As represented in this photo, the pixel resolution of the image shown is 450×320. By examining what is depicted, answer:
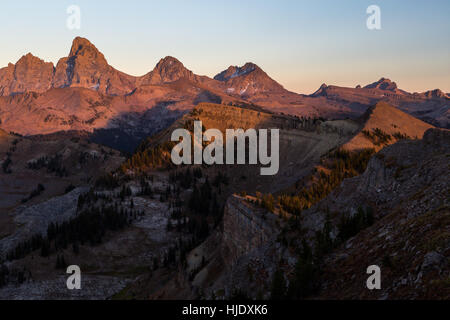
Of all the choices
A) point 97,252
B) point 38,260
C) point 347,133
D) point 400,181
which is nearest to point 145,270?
point 97,252

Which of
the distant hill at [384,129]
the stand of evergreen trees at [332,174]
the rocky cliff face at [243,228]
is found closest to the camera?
the rocky cliff face at [243,228]

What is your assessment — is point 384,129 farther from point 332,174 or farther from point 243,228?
point 243,228

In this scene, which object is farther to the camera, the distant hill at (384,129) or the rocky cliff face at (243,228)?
the distant hill at (384,129)

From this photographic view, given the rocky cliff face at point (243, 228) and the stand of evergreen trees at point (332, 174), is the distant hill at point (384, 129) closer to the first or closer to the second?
the stand of evergreen trees at point (332, 174)

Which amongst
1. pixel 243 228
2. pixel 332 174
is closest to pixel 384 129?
pixel 332 174

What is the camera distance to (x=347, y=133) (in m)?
157

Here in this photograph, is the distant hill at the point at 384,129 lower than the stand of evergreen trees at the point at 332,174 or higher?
higher

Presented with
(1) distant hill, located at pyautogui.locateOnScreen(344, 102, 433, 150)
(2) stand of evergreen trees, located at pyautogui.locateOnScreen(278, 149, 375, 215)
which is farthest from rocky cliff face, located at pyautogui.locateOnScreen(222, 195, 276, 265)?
(1) distant hill, located at pyautogui.locateOnScreen(344, 102, 433, 150)

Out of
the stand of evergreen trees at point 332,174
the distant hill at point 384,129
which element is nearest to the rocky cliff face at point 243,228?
the stand of evergreen trees at point 332,174

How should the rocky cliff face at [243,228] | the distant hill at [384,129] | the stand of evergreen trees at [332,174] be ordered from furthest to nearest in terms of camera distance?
1. the distant hill at [384,129]
2. the stand of evergreen trees at [332,174]
3. the rocky cliff face at [243,228]

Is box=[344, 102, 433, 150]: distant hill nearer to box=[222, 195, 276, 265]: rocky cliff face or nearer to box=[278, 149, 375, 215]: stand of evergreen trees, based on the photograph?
box=[278, 149, 375, 215]: stand of evergreen trees

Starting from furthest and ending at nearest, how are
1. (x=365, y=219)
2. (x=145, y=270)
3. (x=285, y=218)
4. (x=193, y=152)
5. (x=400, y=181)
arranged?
1. (x=193, y=152)
2. (x=145, y=270)
3. (x=285, y=218)
4. (x=400, y=181)
5. (x=365, y=219)

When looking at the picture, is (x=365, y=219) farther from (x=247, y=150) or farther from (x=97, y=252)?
(x=247, y=150)

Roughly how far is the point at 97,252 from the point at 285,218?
62.5 m
